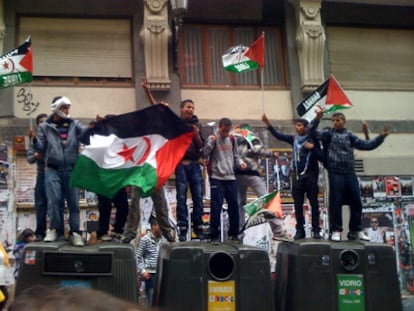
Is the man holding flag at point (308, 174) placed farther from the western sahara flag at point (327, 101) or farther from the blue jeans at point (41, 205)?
the blue jeans at point (41, 205)

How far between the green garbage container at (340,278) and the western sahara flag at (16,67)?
14.3ft

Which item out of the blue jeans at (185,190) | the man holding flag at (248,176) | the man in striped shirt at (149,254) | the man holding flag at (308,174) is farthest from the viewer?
the man in striped shirt at (149,254)

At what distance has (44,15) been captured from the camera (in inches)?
469

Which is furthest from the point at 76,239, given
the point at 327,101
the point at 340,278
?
the point at 327,101

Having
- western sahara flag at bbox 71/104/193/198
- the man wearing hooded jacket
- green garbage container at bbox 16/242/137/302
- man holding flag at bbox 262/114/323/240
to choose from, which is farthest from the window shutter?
green garbage container at bbox 16/242/137/302

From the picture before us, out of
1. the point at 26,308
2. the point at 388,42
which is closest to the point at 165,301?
the point at 26,308

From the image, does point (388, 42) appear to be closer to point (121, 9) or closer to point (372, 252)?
point (121, 9)

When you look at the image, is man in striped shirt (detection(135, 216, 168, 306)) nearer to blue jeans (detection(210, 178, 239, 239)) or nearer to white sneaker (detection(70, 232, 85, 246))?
blue jeans (detection(210, 178, 239, 239))

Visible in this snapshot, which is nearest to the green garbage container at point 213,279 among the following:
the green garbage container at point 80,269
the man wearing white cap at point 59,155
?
the green garbage container at point 80,269

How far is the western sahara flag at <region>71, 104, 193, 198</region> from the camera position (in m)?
6.05

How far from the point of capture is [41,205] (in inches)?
244

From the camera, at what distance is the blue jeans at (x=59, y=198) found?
580 cm

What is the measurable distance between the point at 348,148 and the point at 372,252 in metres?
1.63

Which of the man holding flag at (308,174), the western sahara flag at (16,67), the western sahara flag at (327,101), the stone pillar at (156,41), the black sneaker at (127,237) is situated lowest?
the black sneaker at (127,237)
